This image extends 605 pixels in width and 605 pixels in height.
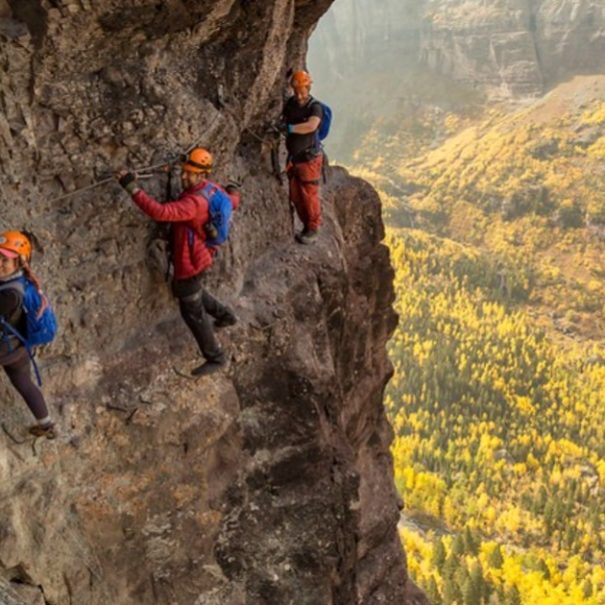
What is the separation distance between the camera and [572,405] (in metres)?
145

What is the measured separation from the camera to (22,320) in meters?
9.11

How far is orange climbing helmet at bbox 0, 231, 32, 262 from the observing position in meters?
8.64

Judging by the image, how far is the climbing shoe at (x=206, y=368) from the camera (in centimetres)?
1151

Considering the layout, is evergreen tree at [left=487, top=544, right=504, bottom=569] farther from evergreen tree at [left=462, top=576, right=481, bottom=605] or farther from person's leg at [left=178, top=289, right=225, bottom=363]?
person's leg at [left=178, top=289, right=225, bottom=363]

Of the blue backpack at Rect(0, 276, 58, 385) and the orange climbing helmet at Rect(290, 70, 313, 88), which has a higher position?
the orange climbing helmet at Rect(290, 70, 313, 88)

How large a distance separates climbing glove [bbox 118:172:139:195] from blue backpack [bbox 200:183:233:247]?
97cm

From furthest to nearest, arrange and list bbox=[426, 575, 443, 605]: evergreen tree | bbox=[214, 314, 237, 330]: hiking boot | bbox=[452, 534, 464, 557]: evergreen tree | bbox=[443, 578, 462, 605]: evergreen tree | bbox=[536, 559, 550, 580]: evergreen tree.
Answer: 1. bbox=[536, 559, 550, 580]: evergreen tree
2. bbox=[452, 534, 464, 557]: evergreen tree
3. bbox=[443, 578, 462, 605]: evergreen tree
4. bbox=[426, 575, 443, 605]: evergreen tree
5. bbox=[214, 314, 237, 330]: hiking boot

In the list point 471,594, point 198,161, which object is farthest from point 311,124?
point 471,594

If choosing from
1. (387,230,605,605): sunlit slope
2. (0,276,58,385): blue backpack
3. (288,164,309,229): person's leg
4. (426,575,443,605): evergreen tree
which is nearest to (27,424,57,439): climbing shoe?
(0,276,58,385): blue backpack

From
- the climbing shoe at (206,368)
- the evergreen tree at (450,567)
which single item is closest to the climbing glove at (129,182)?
the climbing shoe at (206,368)

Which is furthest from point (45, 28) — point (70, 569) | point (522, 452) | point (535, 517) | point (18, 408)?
point (522, 452)

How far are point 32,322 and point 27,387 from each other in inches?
37.5

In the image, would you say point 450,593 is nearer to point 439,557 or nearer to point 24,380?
point 439,557

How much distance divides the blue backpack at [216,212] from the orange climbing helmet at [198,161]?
26cm
